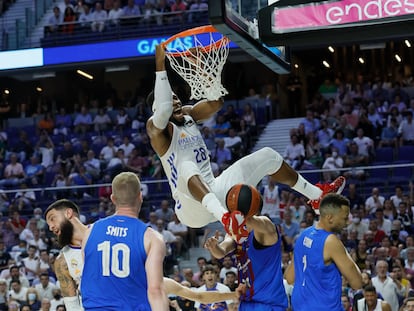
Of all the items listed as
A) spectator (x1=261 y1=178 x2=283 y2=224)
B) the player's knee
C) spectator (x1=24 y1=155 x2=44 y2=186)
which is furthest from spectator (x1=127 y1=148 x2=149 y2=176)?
the player's knee

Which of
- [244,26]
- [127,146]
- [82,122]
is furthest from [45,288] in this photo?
[244,26]

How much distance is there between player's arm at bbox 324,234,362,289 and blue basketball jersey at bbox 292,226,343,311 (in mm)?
55

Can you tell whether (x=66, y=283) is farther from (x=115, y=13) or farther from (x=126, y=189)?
(x=115, y=13)

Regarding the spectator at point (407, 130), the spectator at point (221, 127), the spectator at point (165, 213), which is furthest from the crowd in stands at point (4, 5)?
the spectator at point (407, 130)

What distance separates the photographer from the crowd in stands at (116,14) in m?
22.0

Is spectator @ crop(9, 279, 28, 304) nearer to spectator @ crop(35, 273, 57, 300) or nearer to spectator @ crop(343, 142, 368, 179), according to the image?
spectator @ crop(35, 273, 57, 300)

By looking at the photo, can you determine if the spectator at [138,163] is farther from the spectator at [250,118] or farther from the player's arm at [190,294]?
the player's arm at [190,294]

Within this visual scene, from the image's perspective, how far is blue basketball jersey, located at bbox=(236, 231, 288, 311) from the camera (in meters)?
7.20

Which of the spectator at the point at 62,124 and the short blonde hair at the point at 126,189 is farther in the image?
the spectator at the point at 62,124

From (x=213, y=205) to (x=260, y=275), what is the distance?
714 mm

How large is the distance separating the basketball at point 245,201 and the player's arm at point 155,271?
3.05ft

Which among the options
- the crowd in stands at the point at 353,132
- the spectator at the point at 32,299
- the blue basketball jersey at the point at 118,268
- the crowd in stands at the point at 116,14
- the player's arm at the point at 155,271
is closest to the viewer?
the player's arm at the point at 155,271

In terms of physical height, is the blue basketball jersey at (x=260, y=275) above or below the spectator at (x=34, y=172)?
below

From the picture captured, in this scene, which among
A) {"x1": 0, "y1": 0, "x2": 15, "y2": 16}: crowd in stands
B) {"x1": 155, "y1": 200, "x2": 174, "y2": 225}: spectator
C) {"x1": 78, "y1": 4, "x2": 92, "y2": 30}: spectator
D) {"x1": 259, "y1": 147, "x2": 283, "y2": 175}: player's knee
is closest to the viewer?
{"x1": 259, "y1": 147, "x2": 283, "y2": 175}: player's knee
